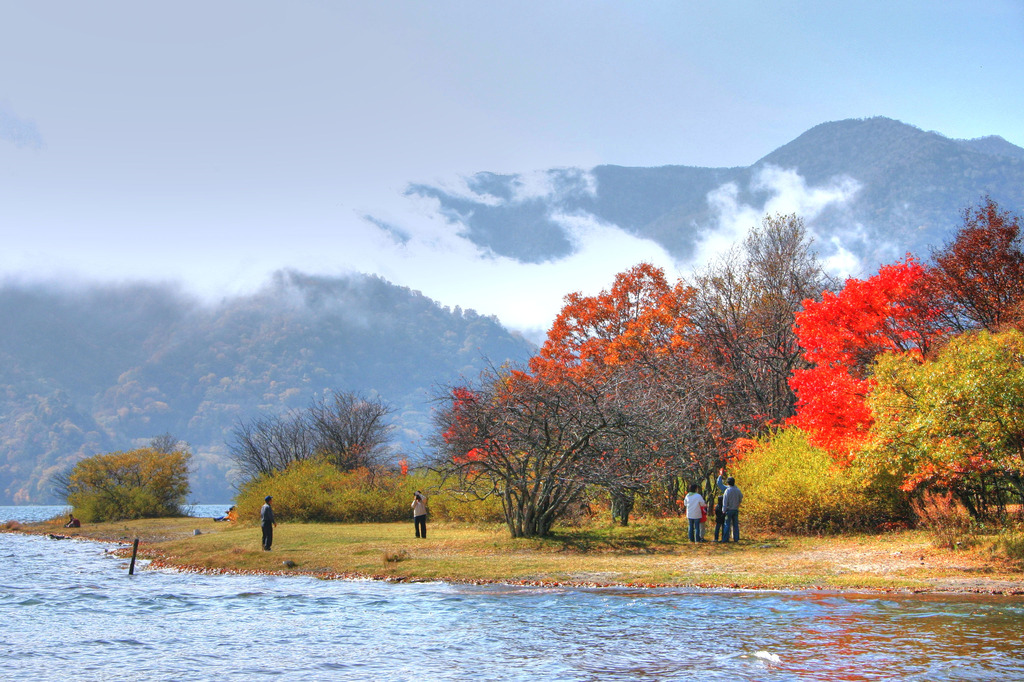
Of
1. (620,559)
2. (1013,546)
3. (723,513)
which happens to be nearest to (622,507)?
(723,513)

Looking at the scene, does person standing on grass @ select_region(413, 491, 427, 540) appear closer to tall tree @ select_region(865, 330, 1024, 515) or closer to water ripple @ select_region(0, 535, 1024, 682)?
water ripple @ select_region(0, 535, 1024, 682)

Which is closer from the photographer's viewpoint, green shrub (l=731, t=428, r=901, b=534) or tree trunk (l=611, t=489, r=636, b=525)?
green shrub (l=731, t=428, r=901, b=534)

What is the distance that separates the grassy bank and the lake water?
1073mm

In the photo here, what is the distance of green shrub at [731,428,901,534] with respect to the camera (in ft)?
75.9

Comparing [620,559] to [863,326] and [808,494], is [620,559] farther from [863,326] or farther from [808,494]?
[863,326]

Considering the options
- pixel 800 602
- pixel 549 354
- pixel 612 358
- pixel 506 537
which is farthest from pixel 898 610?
pixel 549 354

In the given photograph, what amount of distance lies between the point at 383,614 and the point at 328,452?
4307 centimetres

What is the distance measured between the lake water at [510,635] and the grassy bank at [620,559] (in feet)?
3.52

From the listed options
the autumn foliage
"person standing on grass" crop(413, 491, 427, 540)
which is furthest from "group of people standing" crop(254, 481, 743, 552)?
"person standing on grass" crop(413, 491, 427, 540)

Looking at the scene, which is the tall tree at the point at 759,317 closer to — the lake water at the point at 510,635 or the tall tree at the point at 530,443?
the tall tree at the point at 530,443

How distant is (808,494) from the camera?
24.0 m

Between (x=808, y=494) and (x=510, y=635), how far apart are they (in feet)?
46.8

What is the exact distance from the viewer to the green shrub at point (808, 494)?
23.1m

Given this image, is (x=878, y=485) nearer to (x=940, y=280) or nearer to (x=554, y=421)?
(x=554, y=421)
